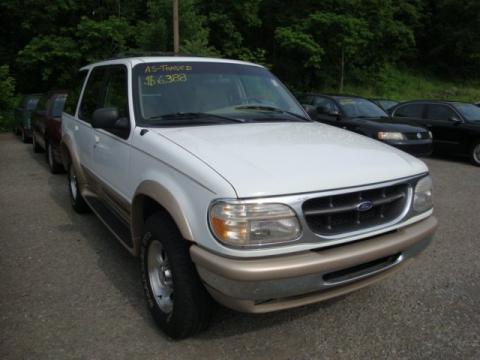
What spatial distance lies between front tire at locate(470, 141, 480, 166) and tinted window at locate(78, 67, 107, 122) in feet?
29.6

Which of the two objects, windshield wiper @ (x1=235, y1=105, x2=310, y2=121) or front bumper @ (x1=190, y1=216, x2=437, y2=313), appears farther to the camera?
windshield wiper @ (x1=235, y1=105, x2=310, y2=121)

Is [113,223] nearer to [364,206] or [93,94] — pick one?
[93,94]

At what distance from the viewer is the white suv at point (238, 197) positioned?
234 cm

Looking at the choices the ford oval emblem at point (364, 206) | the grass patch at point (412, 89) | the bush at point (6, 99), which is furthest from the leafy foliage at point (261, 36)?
the ford oval emblem at point (364, 206)

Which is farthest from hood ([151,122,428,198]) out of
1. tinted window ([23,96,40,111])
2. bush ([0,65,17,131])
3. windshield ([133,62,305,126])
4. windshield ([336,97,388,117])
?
bush ([0,65,17,131])

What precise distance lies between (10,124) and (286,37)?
16.1m

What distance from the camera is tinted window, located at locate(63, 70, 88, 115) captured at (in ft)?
17.4

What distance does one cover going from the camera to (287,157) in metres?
2.71

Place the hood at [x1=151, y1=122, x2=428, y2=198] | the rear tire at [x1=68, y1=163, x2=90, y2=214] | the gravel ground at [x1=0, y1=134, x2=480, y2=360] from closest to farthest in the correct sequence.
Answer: the hood at [x1=151, y1=122, x2=428, y2=198]
the gravel ground at [x1=0, y1=134, x2=480, y2=360]
the rear tire at [x1=68, y1=163, x2=90, y2=214]

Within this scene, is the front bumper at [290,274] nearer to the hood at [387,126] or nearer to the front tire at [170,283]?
the front tire at [170,283]

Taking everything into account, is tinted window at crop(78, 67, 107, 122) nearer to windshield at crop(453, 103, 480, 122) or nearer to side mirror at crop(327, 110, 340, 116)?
side mirror at crop(327, 110, 340, 116)

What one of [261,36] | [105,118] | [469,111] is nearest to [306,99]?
[469,111]

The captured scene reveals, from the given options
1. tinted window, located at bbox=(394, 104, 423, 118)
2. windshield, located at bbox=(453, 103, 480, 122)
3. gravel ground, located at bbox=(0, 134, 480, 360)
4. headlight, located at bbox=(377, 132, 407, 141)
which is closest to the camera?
gravel ground, located at bbox=(0, 134, 480, 360)

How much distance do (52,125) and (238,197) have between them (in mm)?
6730
